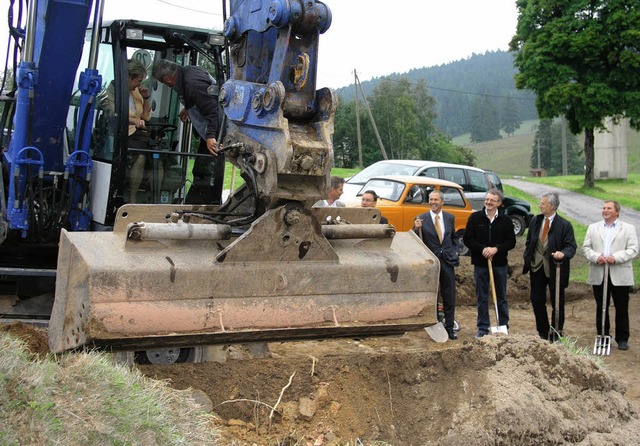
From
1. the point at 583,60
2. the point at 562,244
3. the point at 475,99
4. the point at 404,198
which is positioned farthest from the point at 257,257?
the point at 475,99

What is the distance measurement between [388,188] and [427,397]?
1001 cm

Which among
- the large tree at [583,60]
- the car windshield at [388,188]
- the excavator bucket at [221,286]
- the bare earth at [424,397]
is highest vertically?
the large tree at [583,60]

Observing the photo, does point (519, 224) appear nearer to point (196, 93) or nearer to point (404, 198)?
point (404, 198)

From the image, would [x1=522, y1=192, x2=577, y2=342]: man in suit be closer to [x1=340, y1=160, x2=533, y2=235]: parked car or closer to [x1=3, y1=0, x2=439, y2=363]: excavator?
[x1=3, y1=0, x2=439, y2=363]: excavator

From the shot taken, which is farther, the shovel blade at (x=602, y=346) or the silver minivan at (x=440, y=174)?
the silver minivan at (x=440, y=174)

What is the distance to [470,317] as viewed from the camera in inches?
486

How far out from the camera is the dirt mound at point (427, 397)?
5539 millimetres

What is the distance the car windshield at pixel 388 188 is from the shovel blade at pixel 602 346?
649cm

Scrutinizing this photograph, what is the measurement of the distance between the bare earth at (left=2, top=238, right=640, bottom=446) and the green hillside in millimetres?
83048

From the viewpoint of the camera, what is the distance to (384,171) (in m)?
19.1

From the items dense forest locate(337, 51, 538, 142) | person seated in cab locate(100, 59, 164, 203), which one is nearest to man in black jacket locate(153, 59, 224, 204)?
person seated in cab locate(100, 59, 164, 203)

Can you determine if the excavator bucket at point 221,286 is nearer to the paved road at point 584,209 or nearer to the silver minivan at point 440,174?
the silver minivan at point 440,174

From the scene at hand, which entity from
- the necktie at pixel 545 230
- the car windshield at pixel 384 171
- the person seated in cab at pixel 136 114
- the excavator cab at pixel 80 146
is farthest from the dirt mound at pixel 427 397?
the car windshield at pixel 384 171

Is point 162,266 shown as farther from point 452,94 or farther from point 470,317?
point 452,94
